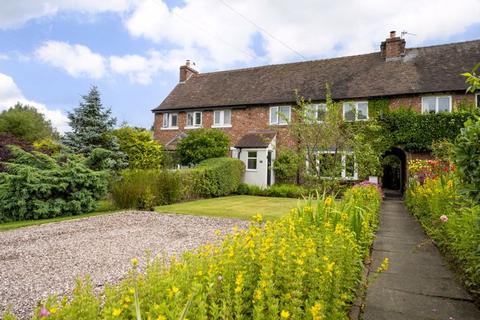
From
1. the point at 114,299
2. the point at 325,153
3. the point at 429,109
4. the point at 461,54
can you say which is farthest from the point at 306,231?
the point at 461,54

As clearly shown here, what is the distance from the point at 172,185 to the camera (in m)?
13.3

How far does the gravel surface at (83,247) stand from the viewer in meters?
4.10

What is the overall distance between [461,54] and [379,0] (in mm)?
13798

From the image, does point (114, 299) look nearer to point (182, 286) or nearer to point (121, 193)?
point (182, 286)

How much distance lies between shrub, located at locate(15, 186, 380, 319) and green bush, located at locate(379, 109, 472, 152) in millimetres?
16188

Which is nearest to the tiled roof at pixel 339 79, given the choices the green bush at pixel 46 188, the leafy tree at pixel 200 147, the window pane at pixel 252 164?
the leafy tree at pixel 200 147

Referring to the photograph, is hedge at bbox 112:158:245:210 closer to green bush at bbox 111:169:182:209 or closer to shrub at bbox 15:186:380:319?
green bush at bbox 111:169:182:209

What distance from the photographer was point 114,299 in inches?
73.5

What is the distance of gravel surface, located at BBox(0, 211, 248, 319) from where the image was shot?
13.4 feet

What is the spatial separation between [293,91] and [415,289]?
1907cm

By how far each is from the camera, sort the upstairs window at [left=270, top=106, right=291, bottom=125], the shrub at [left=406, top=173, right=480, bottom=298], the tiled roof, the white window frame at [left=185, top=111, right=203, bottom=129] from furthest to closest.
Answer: the white window frame at [left=185, top=111, right=203, bottom=129]
the upstairs window at [left=270, top=106, right=291, bottom=125]
the tiled roof
the shrub at [left=406, top=173, right=480, bottom=298]

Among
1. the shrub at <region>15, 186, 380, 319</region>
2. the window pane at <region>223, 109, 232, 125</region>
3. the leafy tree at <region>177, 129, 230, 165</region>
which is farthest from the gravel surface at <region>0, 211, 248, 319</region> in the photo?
the window pane at <region>223, 109, 232, 125</region>

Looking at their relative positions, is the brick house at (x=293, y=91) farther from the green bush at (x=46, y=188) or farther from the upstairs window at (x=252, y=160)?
the green bush at (x=46, y=188)

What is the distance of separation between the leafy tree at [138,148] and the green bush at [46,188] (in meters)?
7.74
